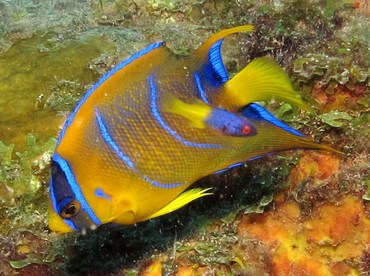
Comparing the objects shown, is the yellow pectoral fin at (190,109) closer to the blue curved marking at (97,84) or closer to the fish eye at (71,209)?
the blue curved marking at (97,84)

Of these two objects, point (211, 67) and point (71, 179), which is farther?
point (211, 67)

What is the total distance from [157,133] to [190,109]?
0.21 m

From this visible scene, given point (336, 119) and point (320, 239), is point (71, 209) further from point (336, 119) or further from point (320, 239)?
point (336, 119)

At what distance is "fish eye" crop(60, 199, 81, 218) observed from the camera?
212 centimetres

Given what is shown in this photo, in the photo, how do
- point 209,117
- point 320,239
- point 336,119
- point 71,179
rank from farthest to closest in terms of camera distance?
point 336,119
point 320,239
point 209,117
point 71,179

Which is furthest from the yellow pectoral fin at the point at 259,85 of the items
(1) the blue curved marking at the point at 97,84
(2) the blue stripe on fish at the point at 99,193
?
(2) the blue stripe on fish at the point at 99,193

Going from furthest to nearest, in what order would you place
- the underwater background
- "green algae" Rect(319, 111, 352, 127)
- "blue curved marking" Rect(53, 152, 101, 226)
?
"green algae" Rect(319, 111, 352, 127), the underwater background, "blue curved marking" Rect(53, 152, 101, 226)

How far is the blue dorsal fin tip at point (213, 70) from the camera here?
88.3 inches

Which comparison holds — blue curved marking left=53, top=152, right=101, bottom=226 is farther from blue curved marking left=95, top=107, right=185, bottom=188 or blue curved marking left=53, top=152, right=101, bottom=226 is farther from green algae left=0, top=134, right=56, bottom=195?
green algae left=0, top=134, right=56, bottom=195

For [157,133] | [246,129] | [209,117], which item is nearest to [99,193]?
[157,133]

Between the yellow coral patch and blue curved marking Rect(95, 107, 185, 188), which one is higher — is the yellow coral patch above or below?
below

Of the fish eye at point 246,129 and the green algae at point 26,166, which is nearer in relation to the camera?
the fish eye at point 246,129

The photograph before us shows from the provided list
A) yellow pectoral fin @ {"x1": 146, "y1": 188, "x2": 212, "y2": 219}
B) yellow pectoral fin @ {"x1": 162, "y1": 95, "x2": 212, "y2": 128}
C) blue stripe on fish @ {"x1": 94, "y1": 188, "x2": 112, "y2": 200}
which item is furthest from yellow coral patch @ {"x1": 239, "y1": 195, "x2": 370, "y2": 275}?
blue stripe on fish @ {"x1": 94, "y1": 188, "x2": 112, "y2": 200}

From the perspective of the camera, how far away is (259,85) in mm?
2180
